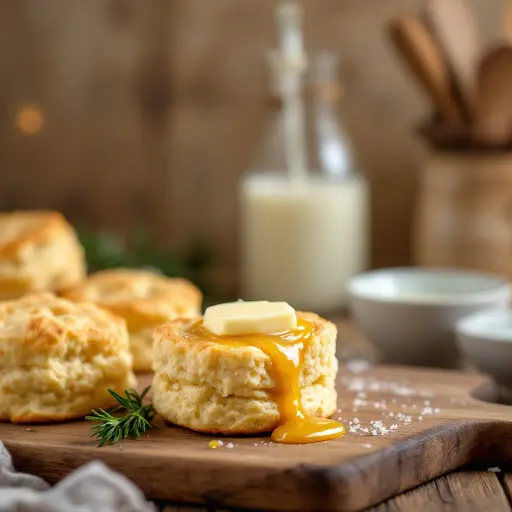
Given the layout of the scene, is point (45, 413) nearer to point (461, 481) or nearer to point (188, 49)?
point (461, 481)

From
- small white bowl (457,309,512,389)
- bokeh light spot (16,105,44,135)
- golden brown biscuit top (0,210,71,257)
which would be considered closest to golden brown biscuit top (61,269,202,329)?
golden brown biscuit top (0,210,71,257)

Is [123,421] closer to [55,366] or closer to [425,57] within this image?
[55,366]

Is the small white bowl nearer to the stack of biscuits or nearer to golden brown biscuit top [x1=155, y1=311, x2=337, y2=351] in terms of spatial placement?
golden brown biscuit top [x1=155, y1=311, x2=337, y2=351]

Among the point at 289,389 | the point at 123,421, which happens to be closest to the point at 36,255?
the point at 123,421

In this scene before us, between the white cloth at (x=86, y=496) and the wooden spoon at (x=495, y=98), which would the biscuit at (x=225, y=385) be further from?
the wooden spoon at (x=495, y=98)

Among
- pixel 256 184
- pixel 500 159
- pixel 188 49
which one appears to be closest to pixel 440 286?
pixel 500 159

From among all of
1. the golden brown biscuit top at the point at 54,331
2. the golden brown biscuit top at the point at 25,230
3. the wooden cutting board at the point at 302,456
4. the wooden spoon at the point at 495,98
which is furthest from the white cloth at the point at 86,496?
the wooden spoon at the point at 495,98
